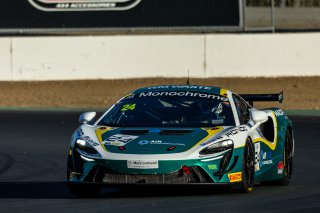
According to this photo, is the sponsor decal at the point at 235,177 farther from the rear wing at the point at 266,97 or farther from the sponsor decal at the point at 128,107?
the rear wing at the point at 266,97

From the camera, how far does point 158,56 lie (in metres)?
28.0

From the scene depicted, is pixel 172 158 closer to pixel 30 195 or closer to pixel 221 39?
pixel 30 195

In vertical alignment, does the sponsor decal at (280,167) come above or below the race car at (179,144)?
below

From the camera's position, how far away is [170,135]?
11703mm

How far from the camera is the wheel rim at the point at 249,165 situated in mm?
11766

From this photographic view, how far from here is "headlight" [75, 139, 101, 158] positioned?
11.4 meters

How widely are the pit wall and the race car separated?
1452 cm

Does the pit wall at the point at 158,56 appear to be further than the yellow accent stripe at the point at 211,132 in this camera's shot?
Yes

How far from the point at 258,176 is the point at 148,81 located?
16.1 meters

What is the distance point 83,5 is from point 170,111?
1744cm

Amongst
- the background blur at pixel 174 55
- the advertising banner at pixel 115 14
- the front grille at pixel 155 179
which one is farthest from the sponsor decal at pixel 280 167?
the advertising banner at pixel 115 14

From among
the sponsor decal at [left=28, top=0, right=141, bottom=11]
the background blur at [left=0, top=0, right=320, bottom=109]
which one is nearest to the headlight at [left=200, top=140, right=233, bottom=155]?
the background blur at [left=0, top=0, right=320, bottom=109]

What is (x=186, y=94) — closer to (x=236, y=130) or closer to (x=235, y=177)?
(x=236, y=130)

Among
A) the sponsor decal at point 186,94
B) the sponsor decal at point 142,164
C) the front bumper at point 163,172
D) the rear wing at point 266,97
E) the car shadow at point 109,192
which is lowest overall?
the car shadow at point 109,192
